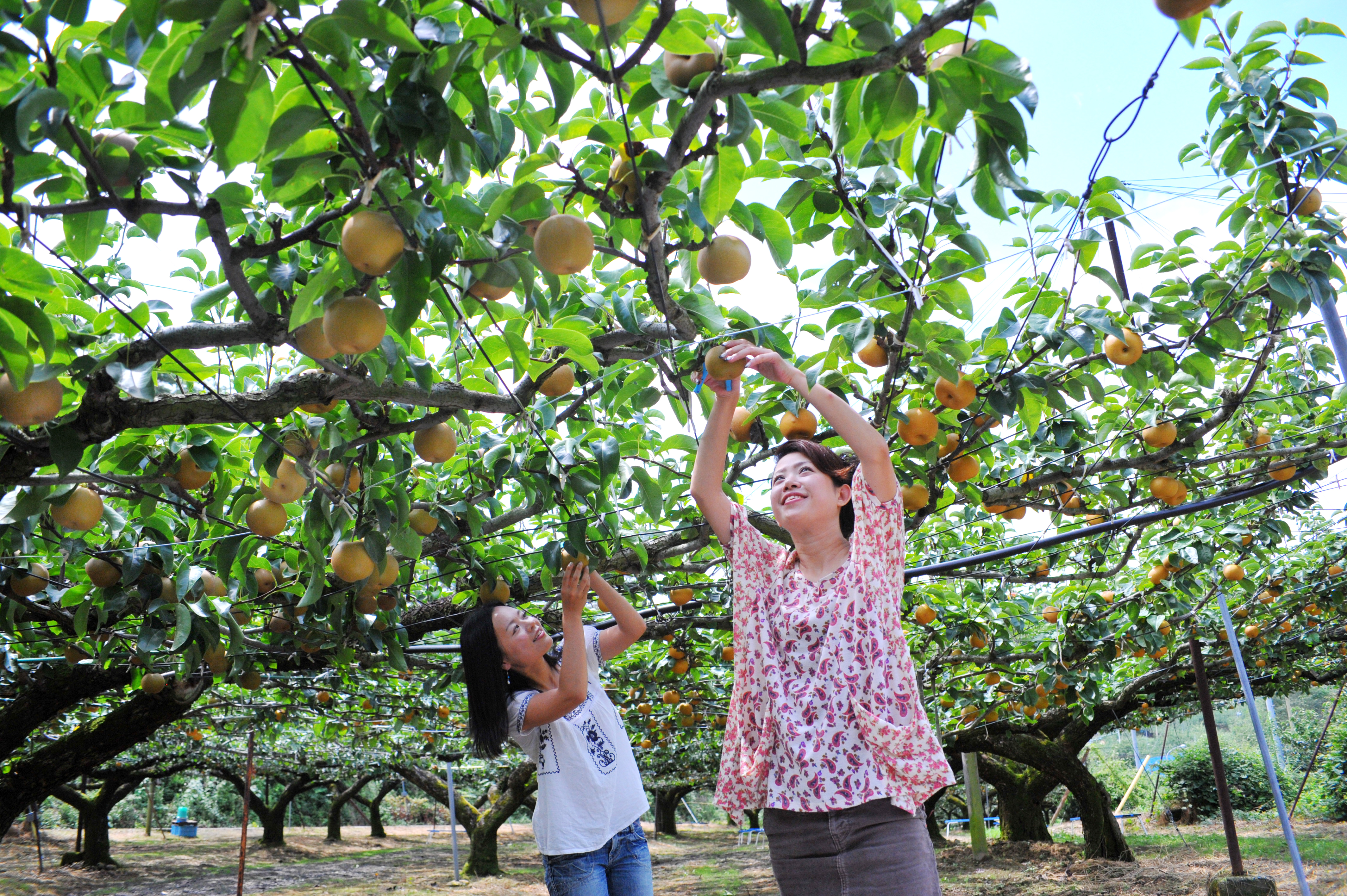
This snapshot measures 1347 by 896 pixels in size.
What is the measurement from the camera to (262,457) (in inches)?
87.7

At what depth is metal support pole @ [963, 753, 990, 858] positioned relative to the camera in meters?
9.62

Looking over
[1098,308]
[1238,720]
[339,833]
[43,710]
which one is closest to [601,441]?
[1098,308]

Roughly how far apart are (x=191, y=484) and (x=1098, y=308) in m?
2.33

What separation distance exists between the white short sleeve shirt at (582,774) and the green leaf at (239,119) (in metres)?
1.39

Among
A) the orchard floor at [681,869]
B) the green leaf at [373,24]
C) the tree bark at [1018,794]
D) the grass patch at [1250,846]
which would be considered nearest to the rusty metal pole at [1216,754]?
the orchard floor at [681,869]

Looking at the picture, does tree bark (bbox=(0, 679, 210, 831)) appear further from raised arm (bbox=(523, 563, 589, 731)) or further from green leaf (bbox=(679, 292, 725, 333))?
green leaf (bbox=(679, 292, 725, 333))

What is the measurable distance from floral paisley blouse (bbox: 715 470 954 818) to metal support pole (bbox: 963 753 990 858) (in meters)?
8.85

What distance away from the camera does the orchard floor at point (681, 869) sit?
8.69 meters

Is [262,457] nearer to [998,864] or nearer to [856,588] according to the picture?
[856,588]

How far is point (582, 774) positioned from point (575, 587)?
0.44 metres

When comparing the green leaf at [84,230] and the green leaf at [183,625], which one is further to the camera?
the green leaf at [183,625]

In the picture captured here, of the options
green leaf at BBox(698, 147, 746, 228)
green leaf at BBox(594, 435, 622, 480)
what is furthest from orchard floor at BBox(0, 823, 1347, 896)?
green leaf at BBox(698, 147, 746, 228)

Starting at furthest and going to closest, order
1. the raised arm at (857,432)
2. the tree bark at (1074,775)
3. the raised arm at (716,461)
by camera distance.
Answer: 1. the tree bark at (1074,775)
2. the raised arm at (716,461)
3. the raised arm at (857,432)

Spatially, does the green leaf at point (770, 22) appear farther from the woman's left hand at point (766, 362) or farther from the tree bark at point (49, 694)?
the tree bark at point (49, 694)
